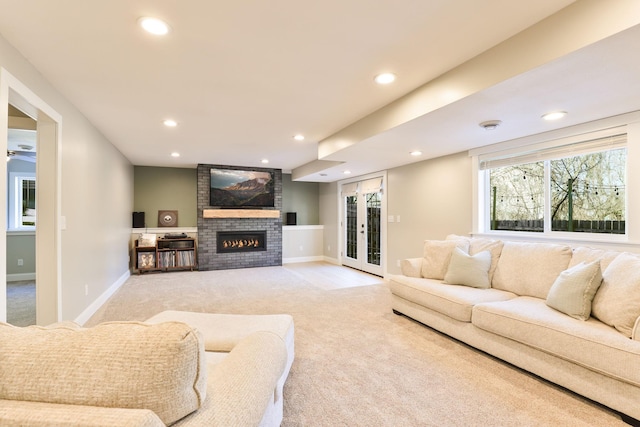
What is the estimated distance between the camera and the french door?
20.2 feet

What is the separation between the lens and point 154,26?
1.84 meters

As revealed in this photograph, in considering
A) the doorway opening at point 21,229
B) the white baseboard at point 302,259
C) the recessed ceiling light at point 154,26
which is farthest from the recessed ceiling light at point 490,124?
the white baseboard at point 302,259

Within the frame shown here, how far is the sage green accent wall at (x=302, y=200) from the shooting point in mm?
8164

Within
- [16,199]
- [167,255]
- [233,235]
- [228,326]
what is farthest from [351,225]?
[16,199]

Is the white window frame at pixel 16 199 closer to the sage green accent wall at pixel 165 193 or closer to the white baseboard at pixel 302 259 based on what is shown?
the sage green accent wall at pixel 165 193

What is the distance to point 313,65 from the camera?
7.59 ft

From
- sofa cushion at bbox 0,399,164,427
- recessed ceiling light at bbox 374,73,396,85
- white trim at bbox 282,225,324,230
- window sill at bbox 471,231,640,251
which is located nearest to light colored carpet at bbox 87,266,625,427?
sofa cushion at bbox 0,399,164,427

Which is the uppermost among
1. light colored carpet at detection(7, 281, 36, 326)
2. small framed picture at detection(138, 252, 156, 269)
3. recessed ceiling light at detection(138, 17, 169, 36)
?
recessed ceiling light at detection(138, 17, 169, 36)

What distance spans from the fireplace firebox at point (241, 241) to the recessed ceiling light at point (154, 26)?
535 centimetres

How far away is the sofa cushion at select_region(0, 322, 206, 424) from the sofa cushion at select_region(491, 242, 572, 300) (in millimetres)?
3042

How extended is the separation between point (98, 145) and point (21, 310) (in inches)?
86.9

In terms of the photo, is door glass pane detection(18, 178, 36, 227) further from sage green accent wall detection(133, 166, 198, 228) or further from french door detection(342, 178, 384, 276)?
french door detection(342, 178, 384, 276)

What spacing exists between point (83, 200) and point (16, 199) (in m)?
4.11

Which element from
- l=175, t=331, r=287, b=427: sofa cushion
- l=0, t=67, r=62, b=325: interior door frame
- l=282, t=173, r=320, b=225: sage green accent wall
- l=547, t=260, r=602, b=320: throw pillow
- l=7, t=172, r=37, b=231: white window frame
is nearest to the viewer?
l=175, t=331, r=287, b=427: sofa cushion
